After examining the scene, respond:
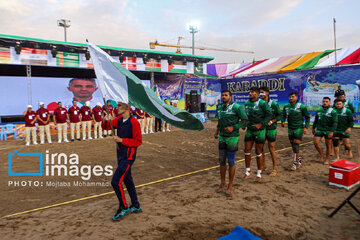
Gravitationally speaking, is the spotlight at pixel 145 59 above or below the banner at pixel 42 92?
above

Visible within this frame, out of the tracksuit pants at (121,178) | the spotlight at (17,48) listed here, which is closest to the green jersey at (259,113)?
the tracksuit pants at (121,178)

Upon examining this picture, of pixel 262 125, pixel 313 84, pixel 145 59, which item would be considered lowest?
pixel 262 125

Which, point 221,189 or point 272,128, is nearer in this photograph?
point 221,189

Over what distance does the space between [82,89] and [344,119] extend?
59.0 ft

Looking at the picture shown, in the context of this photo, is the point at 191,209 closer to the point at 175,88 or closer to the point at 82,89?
the point at 82,89

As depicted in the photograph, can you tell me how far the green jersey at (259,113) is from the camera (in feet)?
17.8

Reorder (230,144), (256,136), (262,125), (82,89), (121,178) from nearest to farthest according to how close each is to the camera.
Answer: (121,178) < (230,144) < (262,125) < (256,136) < (82,89)

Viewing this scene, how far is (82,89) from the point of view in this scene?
19.0 metres

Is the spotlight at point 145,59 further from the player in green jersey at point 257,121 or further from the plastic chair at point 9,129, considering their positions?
the player in green jersey at point 257,121

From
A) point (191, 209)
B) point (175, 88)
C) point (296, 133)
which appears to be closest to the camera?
point (191, 209)

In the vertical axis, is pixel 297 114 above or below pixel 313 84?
below

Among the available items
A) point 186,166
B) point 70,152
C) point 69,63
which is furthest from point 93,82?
point 186,166

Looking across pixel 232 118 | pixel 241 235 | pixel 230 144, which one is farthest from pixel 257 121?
pixel 241 235

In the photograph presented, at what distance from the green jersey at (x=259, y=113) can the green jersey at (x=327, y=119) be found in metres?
2.53
